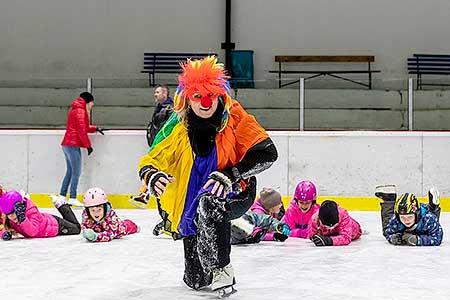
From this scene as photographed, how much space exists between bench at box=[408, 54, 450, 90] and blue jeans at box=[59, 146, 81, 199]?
7.07 metres

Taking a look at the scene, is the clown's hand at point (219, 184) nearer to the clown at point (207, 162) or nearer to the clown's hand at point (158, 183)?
the clown at point (207, 162)

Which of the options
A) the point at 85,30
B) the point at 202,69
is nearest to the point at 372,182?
the point at 202,69

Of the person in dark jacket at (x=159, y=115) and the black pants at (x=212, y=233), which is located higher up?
the person in dark jacket at (x=159, y=115)

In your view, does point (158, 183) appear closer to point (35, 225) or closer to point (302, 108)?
point (35, 225)

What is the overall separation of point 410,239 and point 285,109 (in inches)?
172

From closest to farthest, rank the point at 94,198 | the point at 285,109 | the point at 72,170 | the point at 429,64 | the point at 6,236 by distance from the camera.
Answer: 1. the point at 94,198
2. the point at 6,236
3. the point at 72,170
4. the point at 285,109
5. the point at 429,64

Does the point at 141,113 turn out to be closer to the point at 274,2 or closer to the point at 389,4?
the point at 274,2

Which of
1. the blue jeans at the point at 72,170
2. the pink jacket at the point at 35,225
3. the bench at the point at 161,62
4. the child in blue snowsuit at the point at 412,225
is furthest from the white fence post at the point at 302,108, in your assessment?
the bench at the point at 161,62

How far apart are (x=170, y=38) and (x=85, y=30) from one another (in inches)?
67.4

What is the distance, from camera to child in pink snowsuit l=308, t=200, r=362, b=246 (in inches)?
224

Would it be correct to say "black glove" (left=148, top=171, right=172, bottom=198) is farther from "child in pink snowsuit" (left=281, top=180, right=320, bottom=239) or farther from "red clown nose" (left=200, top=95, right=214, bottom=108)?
"child in pink snowsuit" (left=281, top=180, right=320, bottom=239)

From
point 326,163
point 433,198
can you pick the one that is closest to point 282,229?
point 433,198

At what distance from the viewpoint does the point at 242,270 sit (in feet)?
15.6

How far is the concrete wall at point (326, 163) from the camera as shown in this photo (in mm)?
9453
